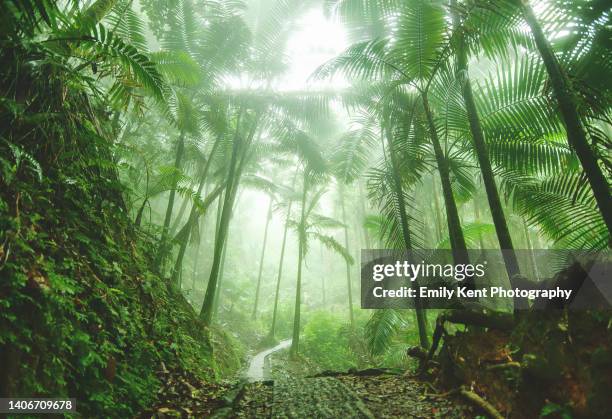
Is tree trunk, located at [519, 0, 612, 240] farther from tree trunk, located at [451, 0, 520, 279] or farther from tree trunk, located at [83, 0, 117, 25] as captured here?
tree trunk, located at [83, 0, 117, 25]

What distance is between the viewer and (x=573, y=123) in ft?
7.73

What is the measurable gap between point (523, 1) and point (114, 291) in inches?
168

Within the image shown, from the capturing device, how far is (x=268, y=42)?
7.60m

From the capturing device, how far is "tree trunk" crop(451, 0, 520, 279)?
3222 millimetres

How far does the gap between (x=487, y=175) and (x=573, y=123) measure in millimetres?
1241

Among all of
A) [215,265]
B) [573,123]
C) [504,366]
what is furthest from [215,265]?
[573,123]

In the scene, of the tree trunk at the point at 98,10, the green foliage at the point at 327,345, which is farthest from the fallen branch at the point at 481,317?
the green foliage at the point at 327,345

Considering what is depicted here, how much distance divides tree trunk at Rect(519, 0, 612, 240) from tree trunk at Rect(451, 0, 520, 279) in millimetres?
846

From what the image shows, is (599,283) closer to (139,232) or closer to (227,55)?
(139,232)

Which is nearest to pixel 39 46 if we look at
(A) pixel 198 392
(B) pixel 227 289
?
(A) pixel 198 392

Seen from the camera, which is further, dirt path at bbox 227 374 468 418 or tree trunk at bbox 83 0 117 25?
tree trunk at bbox 83 0 117 25

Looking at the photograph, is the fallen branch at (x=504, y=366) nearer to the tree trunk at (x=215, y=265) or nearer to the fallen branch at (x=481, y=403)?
the fallen branch at (x=481, y=403)

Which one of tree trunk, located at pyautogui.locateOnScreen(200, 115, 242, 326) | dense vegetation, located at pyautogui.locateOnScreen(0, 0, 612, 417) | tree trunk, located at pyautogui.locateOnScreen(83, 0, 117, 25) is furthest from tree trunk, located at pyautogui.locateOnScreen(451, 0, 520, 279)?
tree trunk, located at pyautogui.locateOnScreen(200, 115, 242, 326)

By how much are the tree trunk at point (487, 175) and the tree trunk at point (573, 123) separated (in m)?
0.85
